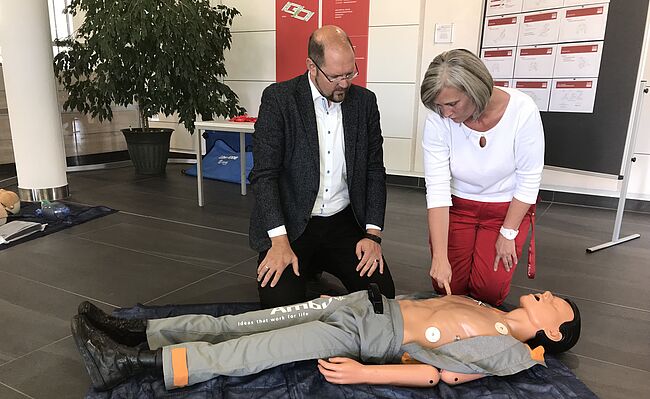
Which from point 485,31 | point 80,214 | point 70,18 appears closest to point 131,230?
point 80,214

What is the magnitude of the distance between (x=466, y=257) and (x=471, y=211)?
0.20 m

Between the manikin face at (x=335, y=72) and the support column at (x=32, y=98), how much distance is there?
277 cm

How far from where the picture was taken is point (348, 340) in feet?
4.59

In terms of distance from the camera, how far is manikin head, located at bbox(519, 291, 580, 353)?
1.55 meters

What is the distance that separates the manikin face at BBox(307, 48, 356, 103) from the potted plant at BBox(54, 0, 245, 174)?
273cm

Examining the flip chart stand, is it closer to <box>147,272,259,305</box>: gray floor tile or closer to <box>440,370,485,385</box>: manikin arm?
<box>440,370,485,385</box>: manikin arm

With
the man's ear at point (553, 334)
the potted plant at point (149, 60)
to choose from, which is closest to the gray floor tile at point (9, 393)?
the man's ear at point (553, 334)

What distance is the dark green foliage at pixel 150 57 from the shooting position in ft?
12.7

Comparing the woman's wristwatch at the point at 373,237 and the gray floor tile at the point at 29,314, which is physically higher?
the woman's wristwatch at the point at 373,237

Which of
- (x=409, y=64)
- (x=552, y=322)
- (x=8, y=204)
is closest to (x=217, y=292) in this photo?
(x=552, y=322)

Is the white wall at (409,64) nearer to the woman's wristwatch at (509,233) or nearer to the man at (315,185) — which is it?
the woman's wristwatch at (509,233)

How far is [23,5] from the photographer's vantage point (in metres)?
3.37

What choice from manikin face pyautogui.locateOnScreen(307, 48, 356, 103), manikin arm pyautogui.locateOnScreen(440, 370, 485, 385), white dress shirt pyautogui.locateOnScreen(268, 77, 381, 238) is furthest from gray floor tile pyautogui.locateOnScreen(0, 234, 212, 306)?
manikin arm pyautogui.locateOnScreen(440, 370, 485, 385)

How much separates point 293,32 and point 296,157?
3.37m
